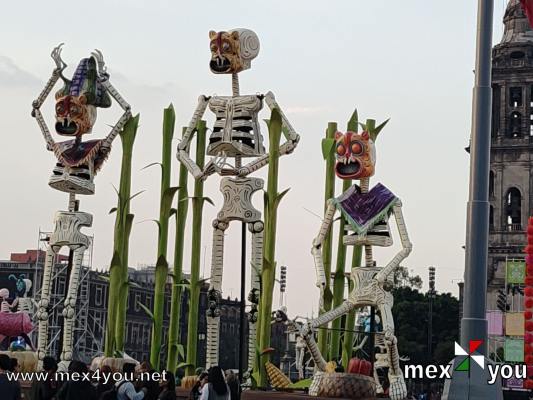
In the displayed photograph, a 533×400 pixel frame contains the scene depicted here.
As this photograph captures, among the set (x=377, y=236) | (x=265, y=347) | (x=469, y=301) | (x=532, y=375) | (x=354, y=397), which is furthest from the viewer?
(x=532, y=375)

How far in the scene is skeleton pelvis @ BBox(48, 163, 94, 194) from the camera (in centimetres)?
2016

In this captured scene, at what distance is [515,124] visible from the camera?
60031 mm

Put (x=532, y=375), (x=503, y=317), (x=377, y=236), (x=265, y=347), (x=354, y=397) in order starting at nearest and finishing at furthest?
1. (x=354, y=397)
2. (x=377, y=236)
3. (x=265, y=347)
4. (x=532, y=375)
5. (x=503, y=317)

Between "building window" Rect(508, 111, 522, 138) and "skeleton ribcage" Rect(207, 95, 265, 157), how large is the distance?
4334 cm

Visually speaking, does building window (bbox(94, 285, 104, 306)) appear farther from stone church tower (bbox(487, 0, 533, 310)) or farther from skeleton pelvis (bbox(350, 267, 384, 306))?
skeleton pelvis (bbox(350, 267, 384, 306))

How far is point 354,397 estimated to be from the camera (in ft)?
52.9

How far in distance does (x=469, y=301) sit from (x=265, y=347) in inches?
361

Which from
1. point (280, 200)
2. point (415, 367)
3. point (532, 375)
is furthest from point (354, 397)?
point (532, 375)

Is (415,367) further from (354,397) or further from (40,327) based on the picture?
(40,327)

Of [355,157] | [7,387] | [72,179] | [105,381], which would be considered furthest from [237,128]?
[7,387]

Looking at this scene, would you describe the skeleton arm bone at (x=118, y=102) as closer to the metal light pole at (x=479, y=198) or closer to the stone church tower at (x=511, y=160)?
the metal light pole at (x=479, y=198)

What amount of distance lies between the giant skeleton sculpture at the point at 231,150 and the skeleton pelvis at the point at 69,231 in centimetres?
274

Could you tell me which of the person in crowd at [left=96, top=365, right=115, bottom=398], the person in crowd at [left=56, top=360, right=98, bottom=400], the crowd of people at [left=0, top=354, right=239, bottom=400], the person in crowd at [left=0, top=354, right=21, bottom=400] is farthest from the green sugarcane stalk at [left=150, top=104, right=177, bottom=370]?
the person in crowd at [left=0, top=354, right=21, bottom=400]

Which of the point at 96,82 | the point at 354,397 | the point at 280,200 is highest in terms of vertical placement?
the point at 96,82
